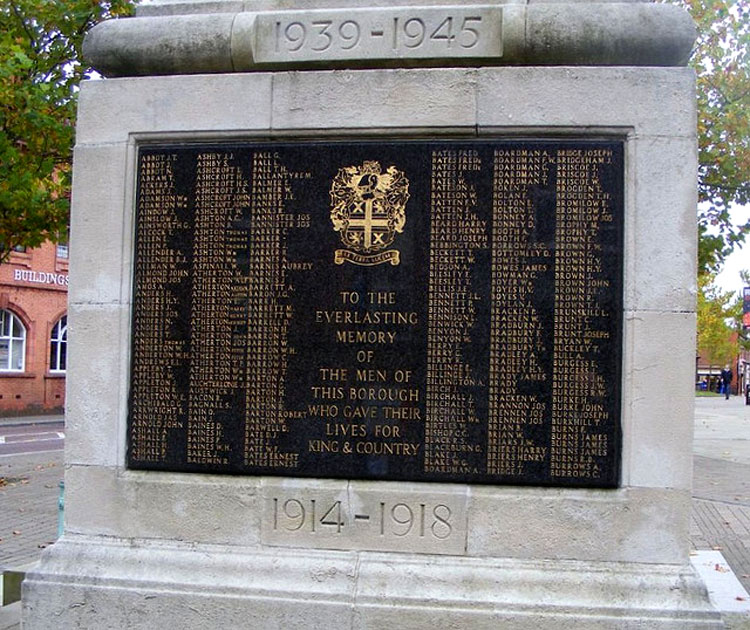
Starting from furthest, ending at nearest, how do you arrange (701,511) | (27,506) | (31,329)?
(31,329)
(27,506)
(701,511)

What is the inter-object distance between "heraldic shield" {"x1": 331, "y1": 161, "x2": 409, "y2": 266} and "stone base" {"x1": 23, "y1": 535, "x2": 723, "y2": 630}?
6.59 feet

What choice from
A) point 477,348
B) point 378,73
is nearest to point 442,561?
point 477,348

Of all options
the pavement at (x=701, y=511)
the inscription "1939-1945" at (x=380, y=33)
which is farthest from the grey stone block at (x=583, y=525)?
the inscription "1939-1945" at (x=380, y=33)

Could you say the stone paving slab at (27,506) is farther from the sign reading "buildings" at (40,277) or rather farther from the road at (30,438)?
the sign reading "buildings" at (40,277)

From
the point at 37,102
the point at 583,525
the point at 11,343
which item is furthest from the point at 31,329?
the point at 583,525

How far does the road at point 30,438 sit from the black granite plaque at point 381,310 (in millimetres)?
16726

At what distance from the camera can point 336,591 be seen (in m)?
5.48

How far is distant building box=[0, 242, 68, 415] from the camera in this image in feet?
106

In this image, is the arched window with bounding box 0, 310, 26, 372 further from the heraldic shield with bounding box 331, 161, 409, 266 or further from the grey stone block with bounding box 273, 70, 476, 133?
the heraldic shield with bounding box 331, 161, 409, 266

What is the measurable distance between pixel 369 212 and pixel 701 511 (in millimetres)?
9812

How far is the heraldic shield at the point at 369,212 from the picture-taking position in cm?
582

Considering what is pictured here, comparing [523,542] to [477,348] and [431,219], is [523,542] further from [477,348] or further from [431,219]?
[431,219]

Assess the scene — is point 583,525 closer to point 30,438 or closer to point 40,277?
point 30,438

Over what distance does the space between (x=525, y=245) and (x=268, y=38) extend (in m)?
2.33
